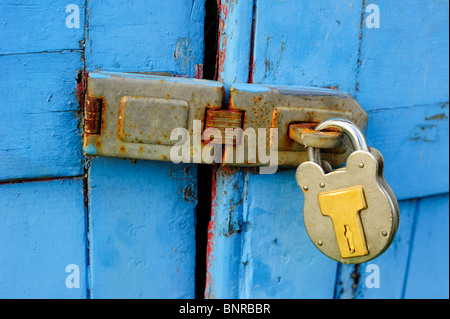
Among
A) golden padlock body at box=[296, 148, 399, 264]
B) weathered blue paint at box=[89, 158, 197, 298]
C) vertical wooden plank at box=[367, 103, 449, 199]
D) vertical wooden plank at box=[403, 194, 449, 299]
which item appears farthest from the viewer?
vertical wooden plank at box=[403, 194, 449, 299]

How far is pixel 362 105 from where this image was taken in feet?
Result: 2.20

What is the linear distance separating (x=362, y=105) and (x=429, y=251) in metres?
0.39

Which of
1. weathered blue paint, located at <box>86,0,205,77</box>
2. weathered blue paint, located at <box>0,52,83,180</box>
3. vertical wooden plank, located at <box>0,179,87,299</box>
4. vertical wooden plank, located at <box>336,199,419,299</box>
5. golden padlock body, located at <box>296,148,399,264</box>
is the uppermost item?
weathered blue paint, located at <box>86,0,205,77</box>

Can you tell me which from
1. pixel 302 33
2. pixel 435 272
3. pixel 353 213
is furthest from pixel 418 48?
pixel 435 272

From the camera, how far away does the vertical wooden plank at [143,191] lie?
0.55 meters

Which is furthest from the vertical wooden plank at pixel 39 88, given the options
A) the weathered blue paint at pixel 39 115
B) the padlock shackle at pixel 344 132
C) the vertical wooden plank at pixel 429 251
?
the vertical wooden plank at pixel 429 251

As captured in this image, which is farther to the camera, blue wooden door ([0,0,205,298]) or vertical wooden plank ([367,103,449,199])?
vertical wooden plank ([367,103,449,199])

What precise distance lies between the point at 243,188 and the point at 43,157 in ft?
0.97

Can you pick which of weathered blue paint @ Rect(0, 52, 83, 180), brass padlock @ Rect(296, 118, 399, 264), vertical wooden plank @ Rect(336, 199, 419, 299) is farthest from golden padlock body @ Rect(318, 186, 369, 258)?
weathered blue paint @ Rect(0, 52, 83, 180)

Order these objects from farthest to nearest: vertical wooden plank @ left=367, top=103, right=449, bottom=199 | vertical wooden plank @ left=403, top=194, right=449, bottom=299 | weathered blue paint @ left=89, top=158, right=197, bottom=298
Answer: vertical wooden plank @ left=403, top=194, right=449, bottom=299
vertical wooden plank @ left=367, top=103, right=449, bottom=199
weathered blue paint @ left=89, top=158, right=197, bottom=298

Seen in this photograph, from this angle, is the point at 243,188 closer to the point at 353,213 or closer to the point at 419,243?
the point at 353,213

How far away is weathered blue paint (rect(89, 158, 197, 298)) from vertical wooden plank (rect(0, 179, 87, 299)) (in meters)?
0.02

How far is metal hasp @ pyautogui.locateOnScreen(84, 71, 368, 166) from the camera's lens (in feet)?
1.71

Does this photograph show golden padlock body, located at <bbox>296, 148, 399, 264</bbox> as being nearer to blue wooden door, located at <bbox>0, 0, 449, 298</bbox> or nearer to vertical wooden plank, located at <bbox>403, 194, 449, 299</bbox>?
blue wooden door, located at <bbox>0, 0, 449, 298</bbox>
